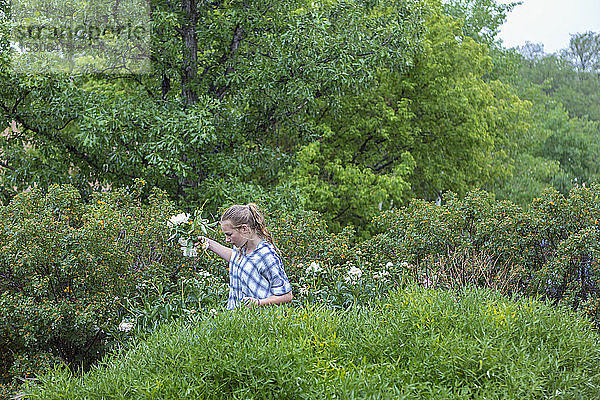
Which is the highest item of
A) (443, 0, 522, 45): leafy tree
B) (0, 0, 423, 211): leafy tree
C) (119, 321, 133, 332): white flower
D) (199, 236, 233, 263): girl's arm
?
(443, 0, 522, 45): leafy tree

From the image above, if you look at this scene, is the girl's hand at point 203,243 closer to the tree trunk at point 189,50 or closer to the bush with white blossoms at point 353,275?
the bush with white blossoms at point 353,275

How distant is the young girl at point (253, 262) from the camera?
4.41 m

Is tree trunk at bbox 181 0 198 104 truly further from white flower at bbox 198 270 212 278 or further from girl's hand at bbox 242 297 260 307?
girl's hand at bbox 242 297 260 307

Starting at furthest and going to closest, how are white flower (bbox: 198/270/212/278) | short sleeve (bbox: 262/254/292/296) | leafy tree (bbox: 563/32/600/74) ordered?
leafy tree (bbox: 563/32/600/74)
white flower (bbox: 198/270/212/278)
short sleeve (bbox: 262/254/292/296)

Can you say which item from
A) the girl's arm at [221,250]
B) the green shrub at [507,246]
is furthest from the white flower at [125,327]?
the green shrub at [507,246]

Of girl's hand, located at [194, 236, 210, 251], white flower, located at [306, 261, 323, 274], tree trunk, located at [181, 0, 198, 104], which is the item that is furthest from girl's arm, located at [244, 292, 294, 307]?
tree trunk, located at [181, 0, 198, 104]

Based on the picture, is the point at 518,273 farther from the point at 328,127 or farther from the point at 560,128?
the point at 560,128

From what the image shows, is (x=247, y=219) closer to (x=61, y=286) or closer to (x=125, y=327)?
→ (x=125, y=327)

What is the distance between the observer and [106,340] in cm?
587

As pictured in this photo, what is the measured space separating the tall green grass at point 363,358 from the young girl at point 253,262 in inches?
20.6

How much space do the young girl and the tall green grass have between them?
522 millimetres

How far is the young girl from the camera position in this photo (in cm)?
441

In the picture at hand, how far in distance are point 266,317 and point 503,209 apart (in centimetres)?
518

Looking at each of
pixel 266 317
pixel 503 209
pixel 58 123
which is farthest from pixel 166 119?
pixel 266 317
